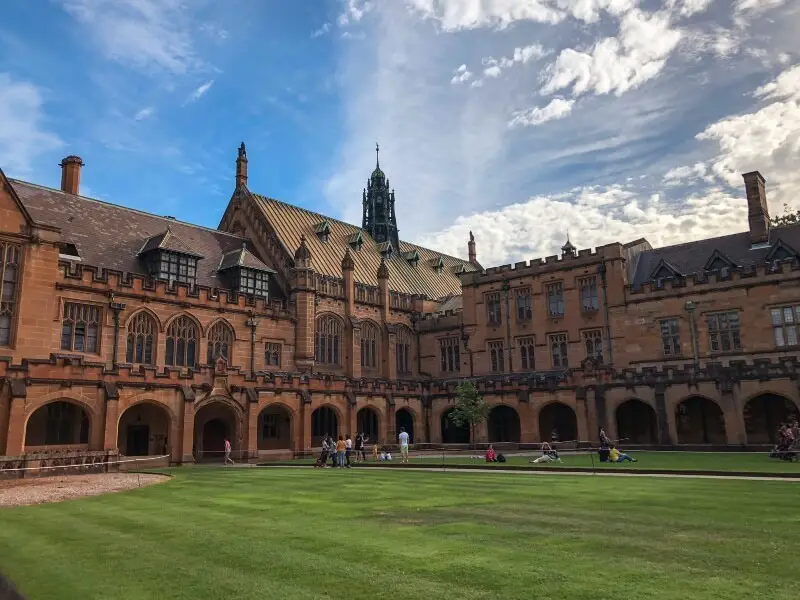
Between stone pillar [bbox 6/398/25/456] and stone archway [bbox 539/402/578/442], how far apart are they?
32.4 m

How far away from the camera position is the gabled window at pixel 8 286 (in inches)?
1292

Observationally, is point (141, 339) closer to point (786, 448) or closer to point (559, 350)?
point (559, 350)

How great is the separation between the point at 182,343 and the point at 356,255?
860 inches

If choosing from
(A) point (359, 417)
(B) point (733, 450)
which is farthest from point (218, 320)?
(B) point (733, 450)

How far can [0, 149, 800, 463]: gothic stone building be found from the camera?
33.4 metres

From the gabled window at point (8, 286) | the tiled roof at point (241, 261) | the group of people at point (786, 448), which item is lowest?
the group of people at point (786, 448)

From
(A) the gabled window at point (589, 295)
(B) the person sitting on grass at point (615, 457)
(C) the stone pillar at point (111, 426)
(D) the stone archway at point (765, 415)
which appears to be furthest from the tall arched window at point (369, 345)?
(B) the person sitting on grass at point (615, 457)

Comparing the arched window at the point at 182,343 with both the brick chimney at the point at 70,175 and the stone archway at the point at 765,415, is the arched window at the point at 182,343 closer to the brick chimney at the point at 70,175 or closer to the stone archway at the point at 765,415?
the brick chimney at the point at 70,175

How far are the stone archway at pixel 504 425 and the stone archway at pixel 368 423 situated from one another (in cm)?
877

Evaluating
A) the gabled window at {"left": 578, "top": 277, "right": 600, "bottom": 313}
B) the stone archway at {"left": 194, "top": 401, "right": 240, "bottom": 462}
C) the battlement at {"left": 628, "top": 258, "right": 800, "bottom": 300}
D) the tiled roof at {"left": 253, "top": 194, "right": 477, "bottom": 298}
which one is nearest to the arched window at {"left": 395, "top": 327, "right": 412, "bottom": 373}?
the tiled roof at {"left": 253, "top": 194, "right": 477, "bottom": 298}

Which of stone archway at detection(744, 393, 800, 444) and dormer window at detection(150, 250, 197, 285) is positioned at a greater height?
dormer window at detection(150, 250, 197, 285)

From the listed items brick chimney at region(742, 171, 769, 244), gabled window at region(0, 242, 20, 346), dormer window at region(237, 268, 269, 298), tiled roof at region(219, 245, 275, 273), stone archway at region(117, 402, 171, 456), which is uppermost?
brick chimney at region(742, 171, 769, 244)

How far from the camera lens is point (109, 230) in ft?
138

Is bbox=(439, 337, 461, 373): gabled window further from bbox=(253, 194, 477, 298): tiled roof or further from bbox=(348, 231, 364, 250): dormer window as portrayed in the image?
bbox=(348, 231, 364, 250): dormer window
